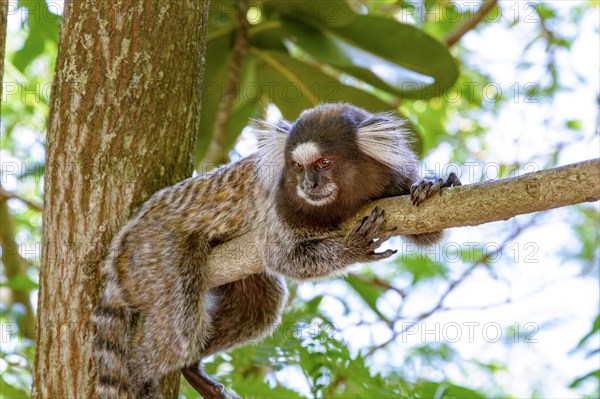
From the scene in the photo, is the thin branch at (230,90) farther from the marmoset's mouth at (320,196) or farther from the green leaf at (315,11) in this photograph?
the marmoset's mouth at (320,196)

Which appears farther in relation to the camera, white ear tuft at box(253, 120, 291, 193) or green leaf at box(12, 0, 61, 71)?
green leaf at box(12, 0, 61, 71)

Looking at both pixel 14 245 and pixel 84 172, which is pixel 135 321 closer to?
pixel 84 172

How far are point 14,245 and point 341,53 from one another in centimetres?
281

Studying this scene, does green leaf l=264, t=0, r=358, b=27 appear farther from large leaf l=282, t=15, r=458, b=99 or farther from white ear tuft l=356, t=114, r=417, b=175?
white ear tuft l=356, t=114, r=417, b=175

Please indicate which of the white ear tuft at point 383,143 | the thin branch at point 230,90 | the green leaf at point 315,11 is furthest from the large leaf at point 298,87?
the white ear tuft at point 383,143

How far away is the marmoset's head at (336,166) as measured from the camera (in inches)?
139

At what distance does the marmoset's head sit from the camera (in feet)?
11.6

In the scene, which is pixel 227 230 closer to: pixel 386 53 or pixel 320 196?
pixel 320 196

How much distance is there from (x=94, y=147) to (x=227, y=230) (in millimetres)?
859

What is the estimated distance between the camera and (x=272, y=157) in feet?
12.7

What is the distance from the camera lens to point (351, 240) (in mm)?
3160

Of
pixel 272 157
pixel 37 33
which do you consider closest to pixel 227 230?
pixel 272 157

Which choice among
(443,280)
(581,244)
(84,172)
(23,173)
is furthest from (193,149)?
(581,244)

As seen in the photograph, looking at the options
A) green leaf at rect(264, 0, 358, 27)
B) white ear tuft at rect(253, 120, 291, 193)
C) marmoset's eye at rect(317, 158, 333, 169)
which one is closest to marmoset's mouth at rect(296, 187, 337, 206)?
marmoset's eye at rect(317, 158, 333, 169)
